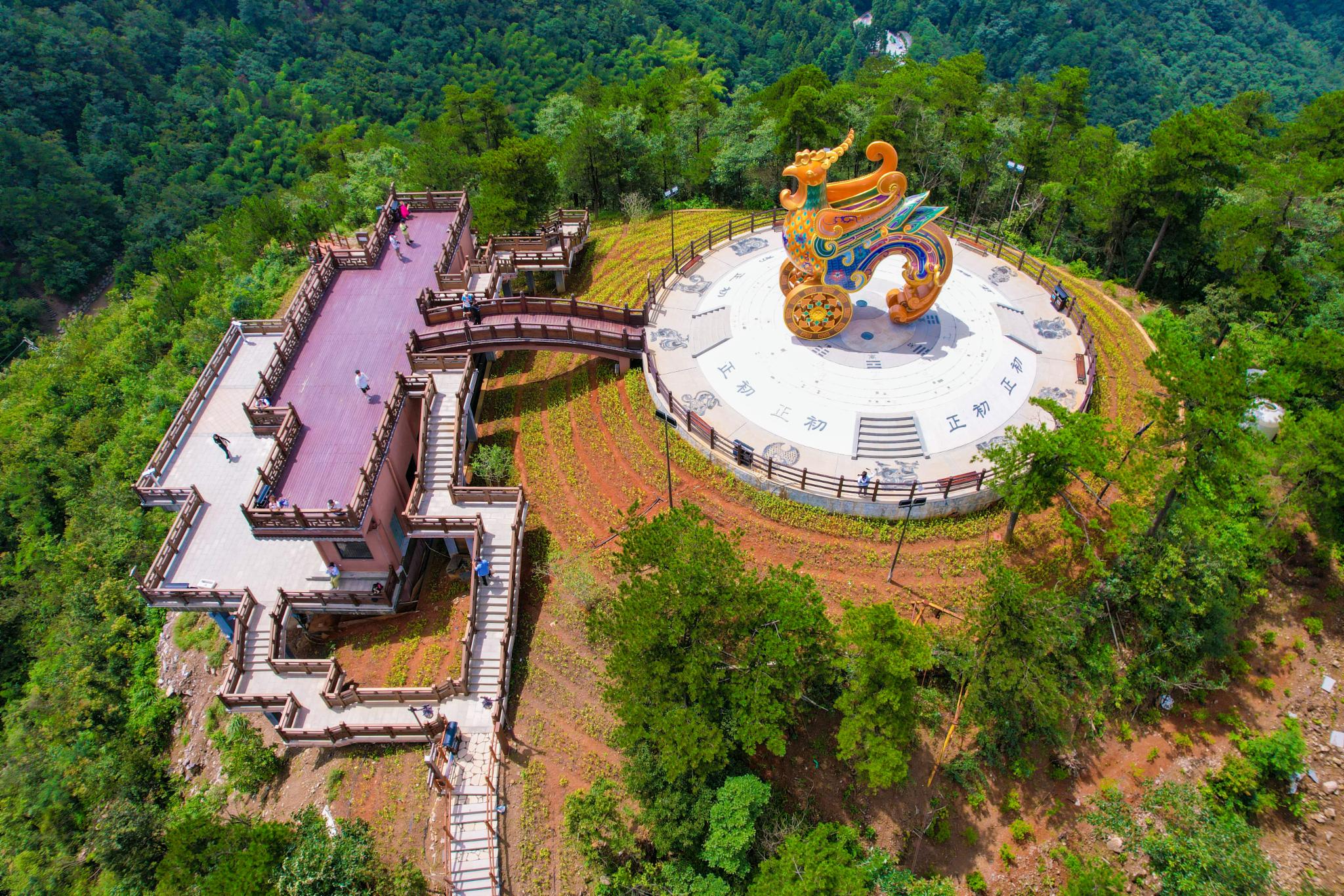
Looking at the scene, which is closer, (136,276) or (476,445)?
(476,445)

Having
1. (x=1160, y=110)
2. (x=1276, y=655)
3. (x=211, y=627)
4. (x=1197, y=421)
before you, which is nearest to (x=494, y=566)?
(x=211, y=627)

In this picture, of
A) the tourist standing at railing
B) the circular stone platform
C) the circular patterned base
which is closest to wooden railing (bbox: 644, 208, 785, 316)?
the circular stone platform

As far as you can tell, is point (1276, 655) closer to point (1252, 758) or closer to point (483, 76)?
point (1252, 758)

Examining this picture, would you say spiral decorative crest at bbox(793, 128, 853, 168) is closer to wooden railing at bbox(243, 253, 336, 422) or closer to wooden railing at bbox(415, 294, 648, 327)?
wooden railing at bbox(415, 294, 648, 327)

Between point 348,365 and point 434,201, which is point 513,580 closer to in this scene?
point 348,365

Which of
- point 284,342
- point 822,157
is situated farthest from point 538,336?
point 822,157

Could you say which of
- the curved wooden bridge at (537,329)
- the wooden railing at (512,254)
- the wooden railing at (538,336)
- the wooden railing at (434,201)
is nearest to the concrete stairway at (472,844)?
the curved wooden bridge at (537,329)
